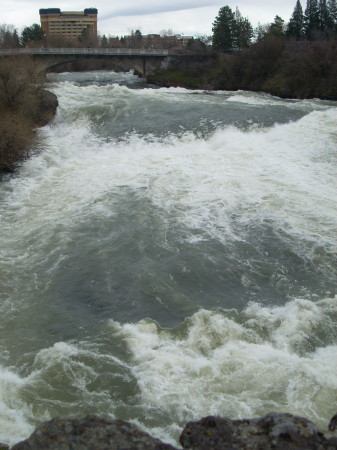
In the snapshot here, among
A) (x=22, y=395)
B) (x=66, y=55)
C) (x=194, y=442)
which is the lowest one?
(x=22, y=395)

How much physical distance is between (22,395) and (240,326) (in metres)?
4.44

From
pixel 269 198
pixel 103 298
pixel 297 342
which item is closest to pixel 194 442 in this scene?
pixel 297 342

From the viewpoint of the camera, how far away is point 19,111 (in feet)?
77.3

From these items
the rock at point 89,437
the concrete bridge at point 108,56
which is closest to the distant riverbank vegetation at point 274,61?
the concrete bridge at point 108,56

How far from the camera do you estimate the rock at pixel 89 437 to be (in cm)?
496

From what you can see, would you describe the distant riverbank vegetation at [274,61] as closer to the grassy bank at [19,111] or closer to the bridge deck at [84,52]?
the bridge deck at [84,52]

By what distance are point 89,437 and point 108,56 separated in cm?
5965

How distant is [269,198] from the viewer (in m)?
16.0

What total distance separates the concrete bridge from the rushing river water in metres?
39.0

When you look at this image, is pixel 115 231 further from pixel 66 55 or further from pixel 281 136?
pixel 66 55

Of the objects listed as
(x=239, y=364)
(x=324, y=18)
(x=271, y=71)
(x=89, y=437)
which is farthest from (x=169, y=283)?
(x=324, y=18)

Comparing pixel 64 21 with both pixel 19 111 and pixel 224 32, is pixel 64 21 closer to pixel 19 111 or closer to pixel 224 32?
pixel 224 32

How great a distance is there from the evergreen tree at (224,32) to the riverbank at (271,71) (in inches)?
168

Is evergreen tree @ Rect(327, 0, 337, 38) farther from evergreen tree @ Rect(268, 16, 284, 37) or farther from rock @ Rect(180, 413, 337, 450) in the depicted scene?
rock @ Rect(180, 413, 337, 450)
